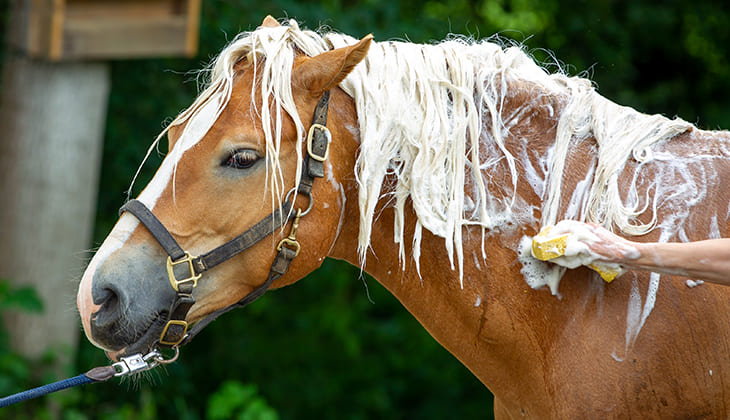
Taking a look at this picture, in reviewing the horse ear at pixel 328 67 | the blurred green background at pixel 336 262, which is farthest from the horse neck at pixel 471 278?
the blurred green background at pixel 336 262

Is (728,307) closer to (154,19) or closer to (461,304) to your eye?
(461,304)

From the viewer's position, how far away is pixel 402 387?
22.4 feet

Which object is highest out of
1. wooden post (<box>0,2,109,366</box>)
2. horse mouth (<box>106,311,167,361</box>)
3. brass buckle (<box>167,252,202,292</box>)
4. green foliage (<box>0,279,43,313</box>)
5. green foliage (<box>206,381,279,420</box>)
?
brass buckle (<box>167,252,202,292</box>)

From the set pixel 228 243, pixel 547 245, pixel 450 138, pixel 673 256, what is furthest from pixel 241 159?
pixel 673 256

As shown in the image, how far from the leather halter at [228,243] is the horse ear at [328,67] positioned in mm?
60

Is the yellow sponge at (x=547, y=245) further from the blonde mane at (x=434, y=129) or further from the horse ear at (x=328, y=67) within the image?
the horse ear at (x=328, y=67)

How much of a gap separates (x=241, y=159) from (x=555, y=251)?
0.93m

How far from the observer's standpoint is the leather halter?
196cm

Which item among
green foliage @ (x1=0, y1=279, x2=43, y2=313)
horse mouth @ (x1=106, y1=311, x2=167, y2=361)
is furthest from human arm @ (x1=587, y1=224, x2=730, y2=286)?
green foliage @ (x1=0, y1=279, x2=43, y2=313)

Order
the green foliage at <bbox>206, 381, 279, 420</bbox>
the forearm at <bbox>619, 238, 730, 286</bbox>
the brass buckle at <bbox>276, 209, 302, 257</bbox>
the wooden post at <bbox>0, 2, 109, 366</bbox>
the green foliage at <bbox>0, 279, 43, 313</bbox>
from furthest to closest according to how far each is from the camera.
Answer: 1. the green foliage at <bbox>206, 381, 279, 420</bbox>
2. the wooden post at <bbox>0, 2, 109, 366</bbox>
3. the green foliage at <bbox>0, 279, 43, 313</bbox>
4. the brass buckle at <bbox>276, 209, 302, 257</bbox>
5. the forearm at <bbox>619, 238, 730, 286</bbox>

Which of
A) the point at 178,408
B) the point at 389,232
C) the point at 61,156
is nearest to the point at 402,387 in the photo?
the point at 178,408

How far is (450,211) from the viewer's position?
201cm

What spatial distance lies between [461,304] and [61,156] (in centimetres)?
397

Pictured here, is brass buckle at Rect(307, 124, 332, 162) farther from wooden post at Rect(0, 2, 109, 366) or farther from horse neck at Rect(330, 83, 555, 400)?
wooden post at Rect(0, 2, 109, 366)
